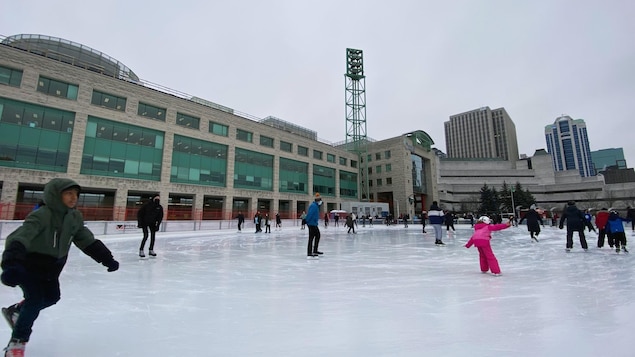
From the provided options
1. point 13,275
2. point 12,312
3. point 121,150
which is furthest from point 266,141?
point 13,275

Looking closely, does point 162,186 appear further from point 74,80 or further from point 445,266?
point 445,266

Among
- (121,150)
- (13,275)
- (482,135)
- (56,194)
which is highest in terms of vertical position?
(482,135)

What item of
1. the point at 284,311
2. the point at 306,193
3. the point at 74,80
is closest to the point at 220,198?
the point at 306,193

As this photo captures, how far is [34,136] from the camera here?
23.6m

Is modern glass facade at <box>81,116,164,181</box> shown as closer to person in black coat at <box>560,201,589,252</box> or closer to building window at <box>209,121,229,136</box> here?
building window at <box>209,121,229,136</box>

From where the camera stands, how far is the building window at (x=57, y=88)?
24375 mm

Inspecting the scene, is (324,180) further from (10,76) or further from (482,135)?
(482,135)

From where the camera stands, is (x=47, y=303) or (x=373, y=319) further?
(x=373, y=319)

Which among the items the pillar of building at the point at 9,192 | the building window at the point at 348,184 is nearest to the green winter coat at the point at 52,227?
the pillar of building at the point at 9,192

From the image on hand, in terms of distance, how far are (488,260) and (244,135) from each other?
36.2 m

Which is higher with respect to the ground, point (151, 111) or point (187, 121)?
point (151, 111)

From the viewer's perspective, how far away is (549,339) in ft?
8.12

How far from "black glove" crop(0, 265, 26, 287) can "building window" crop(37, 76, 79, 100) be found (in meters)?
31.3

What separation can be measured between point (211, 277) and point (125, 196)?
26898 millimetres
